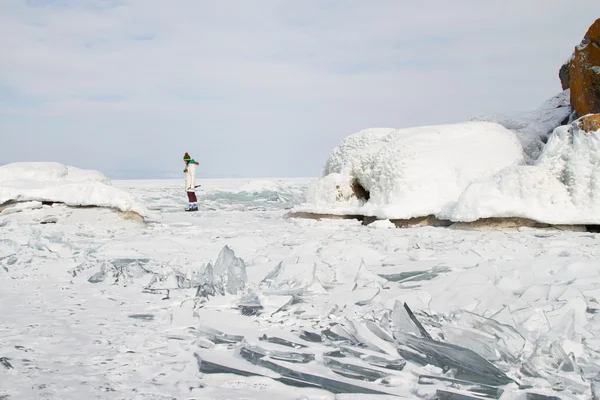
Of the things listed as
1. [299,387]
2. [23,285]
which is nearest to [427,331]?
[299,387]

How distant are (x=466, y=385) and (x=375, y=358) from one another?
0.28 meters

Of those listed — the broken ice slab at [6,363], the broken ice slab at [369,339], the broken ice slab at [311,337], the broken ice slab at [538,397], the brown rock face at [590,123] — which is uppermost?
the brown rock face at [590,123]

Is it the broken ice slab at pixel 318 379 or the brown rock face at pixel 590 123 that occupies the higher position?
the brown rock face at pixel 590 123

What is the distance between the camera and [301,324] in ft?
6.39

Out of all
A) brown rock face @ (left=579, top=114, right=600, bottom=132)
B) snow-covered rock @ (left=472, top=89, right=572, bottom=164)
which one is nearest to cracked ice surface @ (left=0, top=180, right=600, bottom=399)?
brown rock face @ (left=579, top=114, right=600, bottom=132)

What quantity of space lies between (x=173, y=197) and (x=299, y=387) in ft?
41.7

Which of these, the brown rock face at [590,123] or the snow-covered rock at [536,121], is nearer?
the brown rock face at [590,123]

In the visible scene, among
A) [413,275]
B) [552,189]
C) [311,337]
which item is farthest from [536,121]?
[311,337]

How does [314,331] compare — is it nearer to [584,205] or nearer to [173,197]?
[584,205]

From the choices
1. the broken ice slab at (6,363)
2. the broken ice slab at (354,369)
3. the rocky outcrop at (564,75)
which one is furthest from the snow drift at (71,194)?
the rocky outcrop at (564,75)

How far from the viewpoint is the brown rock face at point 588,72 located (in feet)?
20.8

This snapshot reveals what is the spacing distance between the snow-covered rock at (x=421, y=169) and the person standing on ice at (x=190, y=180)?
3.56 metres

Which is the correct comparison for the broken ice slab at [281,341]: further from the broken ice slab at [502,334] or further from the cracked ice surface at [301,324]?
the broken ice slab at [502,334]

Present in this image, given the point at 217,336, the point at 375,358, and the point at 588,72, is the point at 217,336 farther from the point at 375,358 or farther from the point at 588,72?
the point at 588,72
